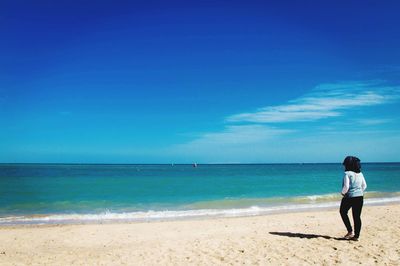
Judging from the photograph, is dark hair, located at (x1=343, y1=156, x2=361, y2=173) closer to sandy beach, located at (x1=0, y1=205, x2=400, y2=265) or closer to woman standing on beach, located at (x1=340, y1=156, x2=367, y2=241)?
woman standing on beach, located at (x1=340, y1=156, x2=367, y2=241)

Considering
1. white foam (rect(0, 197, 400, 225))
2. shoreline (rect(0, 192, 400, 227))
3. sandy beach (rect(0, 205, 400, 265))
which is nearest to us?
sandy beach (rect(0, 205, 400, 265))

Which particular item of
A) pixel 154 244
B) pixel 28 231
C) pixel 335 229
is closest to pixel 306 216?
pixel 335 229

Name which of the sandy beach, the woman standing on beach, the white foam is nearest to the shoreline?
the white foam

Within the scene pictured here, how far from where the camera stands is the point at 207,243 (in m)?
9.20

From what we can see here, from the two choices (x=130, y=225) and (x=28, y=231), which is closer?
(x=28, y=231)

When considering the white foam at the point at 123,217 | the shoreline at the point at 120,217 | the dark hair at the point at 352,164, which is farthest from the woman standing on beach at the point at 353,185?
the white foam at the point at 123,217

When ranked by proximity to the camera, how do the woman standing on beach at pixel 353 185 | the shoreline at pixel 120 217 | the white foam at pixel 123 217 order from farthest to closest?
the white foam at pixel 123 217 < the shoreline at pixel 120 217 < the woman standing on beach at pixel 353 185

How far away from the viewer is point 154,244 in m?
9.38

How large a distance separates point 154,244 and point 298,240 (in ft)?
11.8

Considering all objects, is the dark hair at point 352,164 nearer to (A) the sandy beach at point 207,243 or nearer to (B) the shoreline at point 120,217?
(A) the sandy beach at point 207,243

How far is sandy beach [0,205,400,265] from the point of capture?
7688 millimetres

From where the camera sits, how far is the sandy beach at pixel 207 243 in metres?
7.69

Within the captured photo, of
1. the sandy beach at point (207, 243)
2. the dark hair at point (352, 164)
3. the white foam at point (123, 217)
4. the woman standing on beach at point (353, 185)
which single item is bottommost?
the white foam at point (123, 217)

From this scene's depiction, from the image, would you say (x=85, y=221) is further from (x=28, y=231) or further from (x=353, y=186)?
(x=353, y=186)
